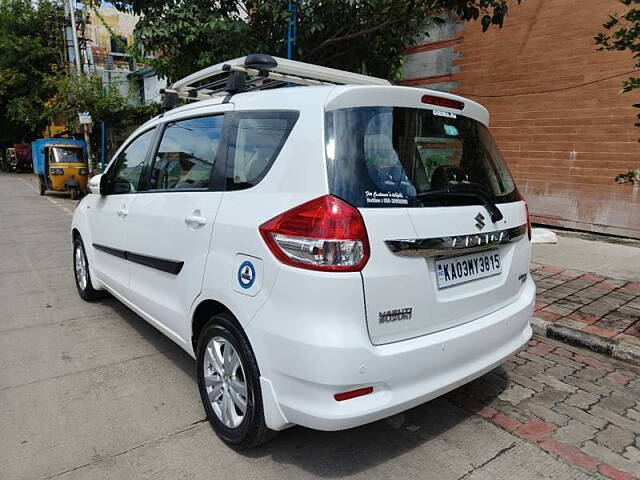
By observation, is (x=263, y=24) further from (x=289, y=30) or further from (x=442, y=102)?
(x=442, y=102)

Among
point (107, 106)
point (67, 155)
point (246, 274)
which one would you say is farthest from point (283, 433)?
point (107, 106)

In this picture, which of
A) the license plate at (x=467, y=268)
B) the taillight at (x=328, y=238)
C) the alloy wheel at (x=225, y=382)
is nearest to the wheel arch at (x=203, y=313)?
the alloy wheel at (x=225, y=382)

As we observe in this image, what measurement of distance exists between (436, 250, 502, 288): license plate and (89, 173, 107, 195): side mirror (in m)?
3.09

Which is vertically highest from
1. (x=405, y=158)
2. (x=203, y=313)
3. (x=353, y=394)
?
(x=405, y=158)

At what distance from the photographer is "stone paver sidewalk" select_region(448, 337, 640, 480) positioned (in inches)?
97.7

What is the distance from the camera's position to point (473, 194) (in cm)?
243

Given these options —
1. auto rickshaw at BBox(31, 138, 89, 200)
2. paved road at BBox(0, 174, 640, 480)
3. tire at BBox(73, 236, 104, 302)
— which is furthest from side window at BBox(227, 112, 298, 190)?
auto rickshaw at BBox(31, 138, 89, 200)

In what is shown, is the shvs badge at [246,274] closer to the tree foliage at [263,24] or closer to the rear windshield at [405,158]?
the rear windshield at [405,158]

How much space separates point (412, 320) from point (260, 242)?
782 millimetres

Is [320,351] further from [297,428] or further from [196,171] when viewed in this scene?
[196,171]

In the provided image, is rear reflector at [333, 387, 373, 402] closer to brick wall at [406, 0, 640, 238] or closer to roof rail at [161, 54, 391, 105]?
roof rail at [161, 54, 391, 105]

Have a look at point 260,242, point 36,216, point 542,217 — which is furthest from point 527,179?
point 36,216

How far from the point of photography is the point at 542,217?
26.8 ft

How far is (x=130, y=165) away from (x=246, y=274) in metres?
2.15
